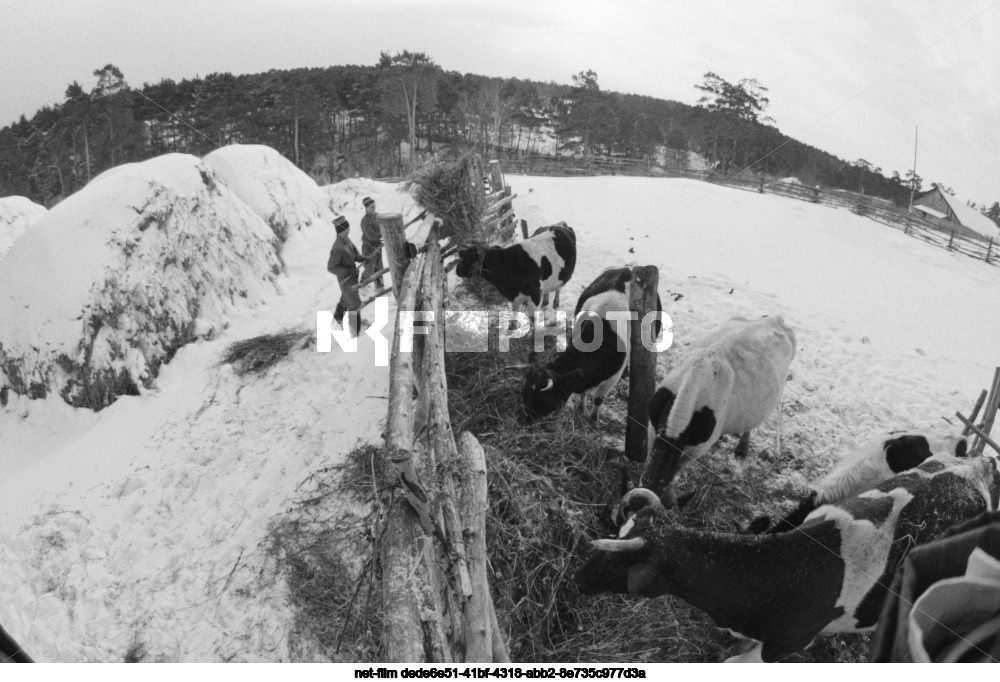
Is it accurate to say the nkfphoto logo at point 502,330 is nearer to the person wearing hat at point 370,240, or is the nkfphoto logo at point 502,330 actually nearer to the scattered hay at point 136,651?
the person wearing hat at point 370,240

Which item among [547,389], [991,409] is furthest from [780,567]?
[991,409]

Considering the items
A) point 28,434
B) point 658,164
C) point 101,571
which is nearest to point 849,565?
point 101,571

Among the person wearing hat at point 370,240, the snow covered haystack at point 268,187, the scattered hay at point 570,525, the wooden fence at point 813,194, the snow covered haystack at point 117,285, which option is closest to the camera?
the scattered hay at point 570,525

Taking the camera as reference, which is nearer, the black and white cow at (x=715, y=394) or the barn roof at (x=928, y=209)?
the black and white cow at (x=715, y=394)

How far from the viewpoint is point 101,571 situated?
416 cm

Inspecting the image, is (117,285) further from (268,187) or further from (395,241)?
(268,187)

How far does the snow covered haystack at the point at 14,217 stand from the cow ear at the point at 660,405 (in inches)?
599

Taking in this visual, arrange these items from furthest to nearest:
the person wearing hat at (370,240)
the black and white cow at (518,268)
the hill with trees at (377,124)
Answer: the hill with trees at (377,124)
the person wearing hat at (370,240)
the black and white cow at (518,268)

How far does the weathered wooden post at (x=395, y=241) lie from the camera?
17.5ft

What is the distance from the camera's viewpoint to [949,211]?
2770cm

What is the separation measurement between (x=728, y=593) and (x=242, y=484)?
14.1 feet

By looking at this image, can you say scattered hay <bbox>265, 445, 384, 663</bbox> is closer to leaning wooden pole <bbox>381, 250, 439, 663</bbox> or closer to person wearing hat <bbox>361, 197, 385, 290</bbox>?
leaning wooden pole <bbox>381, 250, 439, 663</bbox>

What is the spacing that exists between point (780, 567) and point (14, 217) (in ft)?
62.8

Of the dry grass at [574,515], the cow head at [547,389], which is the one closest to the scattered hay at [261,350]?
the dry grass at [574,515]
